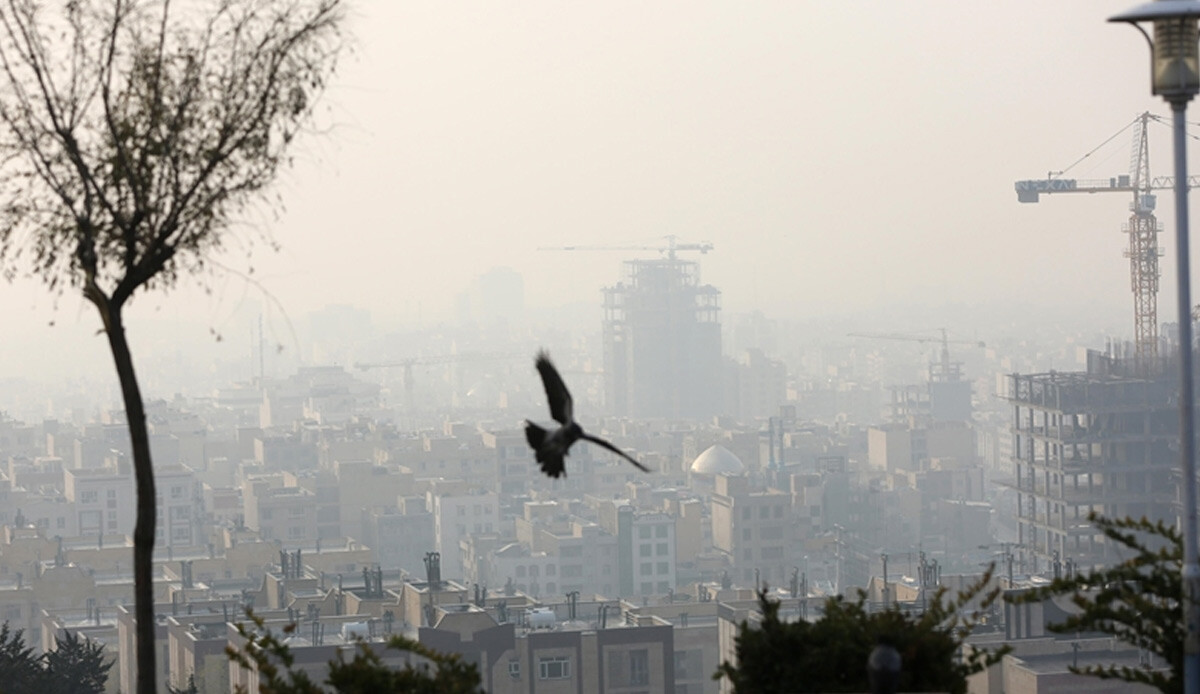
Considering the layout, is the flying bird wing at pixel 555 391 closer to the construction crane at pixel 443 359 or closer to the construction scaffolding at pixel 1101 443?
the construction scaffolding at pixel 1101 443

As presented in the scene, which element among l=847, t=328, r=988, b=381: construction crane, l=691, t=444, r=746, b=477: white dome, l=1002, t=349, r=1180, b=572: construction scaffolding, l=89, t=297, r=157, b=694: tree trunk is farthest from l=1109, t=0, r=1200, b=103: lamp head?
l=847, t=328, r=988, b=381: construction crane

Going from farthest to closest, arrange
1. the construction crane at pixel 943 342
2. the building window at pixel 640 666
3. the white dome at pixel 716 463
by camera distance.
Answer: the construction crane at pixel 943 342 < the white dome at pixel 716 463 < the building window at pixel 640 666

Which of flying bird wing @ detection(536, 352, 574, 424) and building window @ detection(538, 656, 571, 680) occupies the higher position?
flying bird wing @ detection(536, 352, 574, 424)

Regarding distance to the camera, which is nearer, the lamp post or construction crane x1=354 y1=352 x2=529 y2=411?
the lamp post

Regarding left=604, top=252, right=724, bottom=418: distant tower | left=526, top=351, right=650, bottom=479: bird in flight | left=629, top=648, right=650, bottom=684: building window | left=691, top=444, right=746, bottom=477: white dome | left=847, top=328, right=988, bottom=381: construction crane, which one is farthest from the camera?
left=604, top=252, right=724, bottom=418: distant tower

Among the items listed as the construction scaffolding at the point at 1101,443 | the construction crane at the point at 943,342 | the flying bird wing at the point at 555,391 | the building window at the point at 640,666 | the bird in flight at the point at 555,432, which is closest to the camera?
the bird in flight at the point at 555,432

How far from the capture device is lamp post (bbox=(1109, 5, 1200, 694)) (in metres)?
4.37

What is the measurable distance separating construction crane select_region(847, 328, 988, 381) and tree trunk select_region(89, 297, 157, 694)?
311 ft

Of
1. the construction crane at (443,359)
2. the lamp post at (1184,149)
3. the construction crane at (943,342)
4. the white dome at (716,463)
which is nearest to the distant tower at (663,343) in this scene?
the construction crane at (943,342)

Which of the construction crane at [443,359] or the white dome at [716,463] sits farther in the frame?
the construction crane at [443,359]

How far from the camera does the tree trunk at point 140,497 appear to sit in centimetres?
428

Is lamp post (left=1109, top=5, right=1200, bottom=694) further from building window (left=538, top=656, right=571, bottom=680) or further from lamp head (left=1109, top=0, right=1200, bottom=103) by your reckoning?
building window (left=538, top=656, right=571, bottom=680)

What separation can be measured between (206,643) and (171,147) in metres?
18.3

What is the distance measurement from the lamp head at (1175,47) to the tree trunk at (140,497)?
235cm
